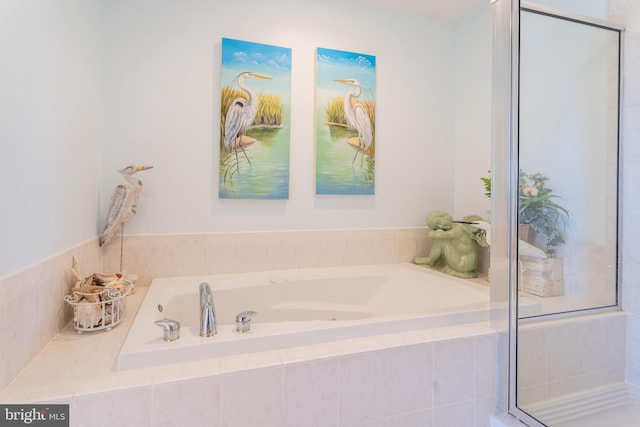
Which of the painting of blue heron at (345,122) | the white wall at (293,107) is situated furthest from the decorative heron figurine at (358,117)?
the white wall at (293,107)

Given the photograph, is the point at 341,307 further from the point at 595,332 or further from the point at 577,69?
the point at 577,69

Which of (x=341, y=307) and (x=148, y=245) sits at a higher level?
(x=148, y=245)

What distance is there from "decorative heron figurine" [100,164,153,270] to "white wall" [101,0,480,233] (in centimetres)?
13

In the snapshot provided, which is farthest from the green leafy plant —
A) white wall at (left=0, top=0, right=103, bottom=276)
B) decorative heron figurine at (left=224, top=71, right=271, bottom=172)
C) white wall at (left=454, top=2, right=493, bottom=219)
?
white wall at (left=0, top=0, right=103, bottom=276)

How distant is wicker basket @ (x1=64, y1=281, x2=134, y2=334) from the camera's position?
1292 millimetres

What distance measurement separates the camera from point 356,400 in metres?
1.13

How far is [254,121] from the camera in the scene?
2150 millimetres

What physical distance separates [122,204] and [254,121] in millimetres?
892

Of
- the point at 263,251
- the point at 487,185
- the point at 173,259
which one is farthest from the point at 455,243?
the point at 173,259

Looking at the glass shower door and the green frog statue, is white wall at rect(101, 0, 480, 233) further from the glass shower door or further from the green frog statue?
the glass shower door

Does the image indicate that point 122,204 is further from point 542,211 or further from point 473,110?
point 473,110

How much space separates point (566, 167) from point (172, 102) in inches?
83.9

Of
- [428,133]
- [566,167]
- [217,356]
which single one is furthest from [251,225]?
[566,167]

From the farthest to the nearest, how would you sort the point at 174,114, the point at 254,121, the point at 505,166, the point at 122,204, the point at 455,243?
the point at 455,243
the point at 254,121
the point at 174,114
the point at 122,204
the point at 505,166
